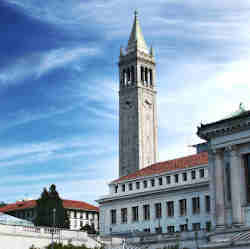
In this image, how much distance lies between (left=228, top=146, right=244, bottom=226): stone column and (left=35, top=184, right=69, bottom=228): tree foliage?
1430 inches

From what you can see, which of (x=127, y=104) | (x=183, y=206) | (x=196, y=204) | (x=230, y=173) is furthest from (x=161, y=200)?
(x=127, y=104)

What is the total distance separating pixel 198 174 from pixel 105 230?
19.4 meters

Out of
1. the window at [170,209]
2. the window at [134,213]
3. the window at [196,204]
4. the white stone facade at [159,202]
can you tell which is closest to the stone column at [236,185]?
the white stone facade at [159,202]

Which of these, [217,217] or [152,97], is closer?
[217,217]

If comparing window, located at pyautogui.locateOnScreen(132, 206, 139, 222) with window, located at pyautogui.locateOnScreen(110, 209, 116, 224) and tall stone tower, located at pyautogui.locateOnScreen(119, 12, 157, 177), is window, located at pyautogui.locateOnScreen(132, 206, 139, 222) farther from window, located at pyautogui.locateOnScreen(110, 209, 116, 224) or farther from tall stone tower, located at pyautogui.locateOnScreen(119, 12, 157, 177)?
tall stone tower, located at pyautogui.locateOnScreen(119, 12, 157, 177)

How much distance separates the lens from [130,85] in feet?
422

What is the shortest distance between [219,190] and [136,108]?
73224 mm

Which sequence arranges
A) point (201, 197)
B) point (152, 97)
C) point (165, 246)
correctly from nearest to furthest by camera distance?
point (165, 246) → point (201, 197) → point (152, 97)

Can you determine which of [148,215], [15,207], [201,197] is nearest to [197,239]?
[201,197]

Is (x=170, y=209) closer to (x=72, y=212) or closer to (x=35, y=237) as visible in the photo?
(x=35, y=237)

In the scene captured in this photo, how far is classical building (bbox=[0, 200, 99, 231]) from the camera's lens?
392 ft

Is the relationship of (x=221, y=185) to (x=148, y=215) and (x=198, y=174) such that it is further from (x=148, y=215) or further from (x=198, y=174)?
(x=148, y=215)

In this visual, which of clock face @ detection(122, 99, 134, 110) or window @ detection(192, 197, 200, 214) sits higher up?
clock face @ detection(122, 99, 134, 110)

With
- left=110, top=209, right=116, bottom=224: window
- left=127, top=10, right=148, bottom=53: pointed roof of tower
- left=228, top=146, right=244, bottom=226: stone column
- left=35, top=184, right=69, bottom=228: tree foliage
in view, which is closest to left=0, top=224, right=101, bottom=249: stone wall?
left=228, top=146, right=244, bottom=226: stone column
